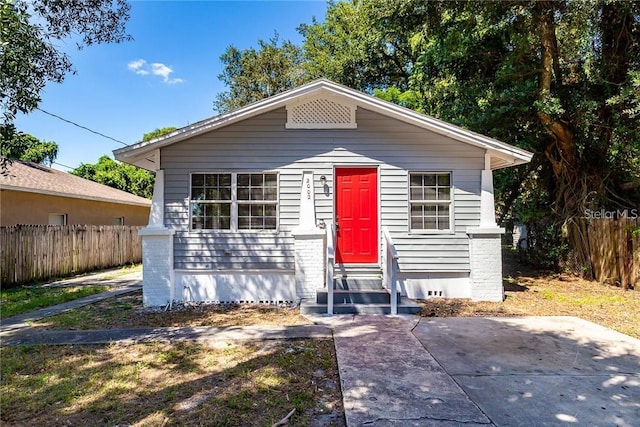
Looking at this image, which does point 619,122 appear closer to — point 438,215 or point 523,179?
point 523,179

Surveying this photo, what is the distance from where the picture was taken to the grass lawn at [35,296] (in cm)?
695

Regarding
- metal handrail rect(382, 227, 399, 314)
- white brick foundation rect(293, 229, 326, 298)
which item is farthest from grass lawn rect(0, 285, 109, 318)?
metal handrail rect(382, 227, 399, 314)

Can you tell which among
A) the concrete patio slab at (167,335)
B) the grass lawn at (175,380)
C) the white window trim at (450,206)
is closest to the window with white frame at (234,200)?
the grass lawn at (175,380)

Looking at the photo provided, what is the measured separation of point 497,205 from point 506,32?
271 inches

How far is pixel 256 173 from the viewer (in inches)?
292

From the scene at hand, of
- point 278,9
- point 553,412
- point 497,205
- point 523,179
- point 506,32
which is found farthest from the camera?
point 497,205

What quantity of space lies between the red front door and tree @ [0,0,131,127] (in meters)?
5.20

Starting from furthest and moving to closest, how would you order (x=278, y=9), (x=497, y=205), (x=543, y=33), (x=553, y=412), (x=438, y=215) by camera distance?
(x=497, y=205) < (x=278, y=9) < (x=543, y=33) < (x=438, y=215) < (x=553, y=412)

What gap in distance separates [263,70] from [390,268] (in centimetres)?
1991

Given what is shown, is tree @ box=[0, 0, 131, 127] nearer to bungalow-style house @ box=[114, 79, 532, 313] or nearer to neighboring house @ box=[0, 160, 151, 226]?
bungalow-style house @ box=[114, 79, 532, 313]

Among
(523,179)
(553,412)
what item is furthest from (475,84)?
(553,412)

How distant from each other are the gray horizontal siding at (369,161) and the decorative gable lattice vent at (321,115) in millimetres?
135

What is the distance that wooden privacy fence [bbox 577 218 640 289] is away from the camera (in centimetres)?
809

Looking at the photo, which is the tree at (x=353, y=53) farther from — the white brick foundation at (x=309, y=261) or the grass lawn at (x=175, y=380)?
the grass lawn at (x=175, y=380)
